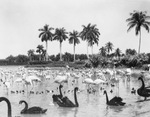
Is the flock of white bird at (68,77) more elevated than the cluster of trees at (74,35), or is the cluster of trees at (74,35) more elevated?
the cluster of trees at (74,35)

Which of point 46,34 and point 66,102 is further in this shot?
point 46,34

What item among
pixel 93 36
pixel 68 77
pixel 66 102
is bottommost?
pixel 66 102

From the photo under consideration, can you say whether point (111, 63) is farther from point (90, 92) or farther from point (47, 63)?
point (90, 92)

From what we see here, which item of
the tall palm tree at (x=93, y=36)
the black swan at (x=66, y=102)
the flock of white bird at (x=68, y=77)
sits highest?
the tall palm tree at (x=93, y=36)

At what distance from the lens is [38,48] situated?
456 ft

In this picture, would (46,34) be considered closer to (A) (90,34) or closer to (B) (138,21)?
(A) (90,34)

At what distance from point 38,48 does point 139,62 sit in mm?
81678

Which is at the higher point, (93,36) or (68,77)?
(93,36)

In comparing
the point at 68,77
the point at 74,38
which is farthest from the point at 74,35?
the point at 68,77

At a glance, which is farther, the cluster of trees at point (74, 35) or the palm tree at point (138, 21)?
the cluster of trees at point (74, 35)

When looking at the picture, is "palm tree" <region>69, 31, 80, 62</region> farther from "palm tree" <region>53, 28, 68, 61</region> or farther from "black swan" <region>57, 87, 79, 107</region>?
"black swan" <region>57, 87, 79, 107</region>

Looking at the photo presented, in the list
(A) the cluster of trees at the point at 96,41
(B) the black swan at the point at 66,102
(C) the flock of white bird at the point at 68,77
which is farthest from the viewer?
(A) the cluster of trees at the point at 96,41

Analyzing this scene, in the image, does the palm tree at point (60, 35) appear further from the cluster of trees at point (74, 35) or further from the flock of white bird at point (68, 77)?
the flock of white bird at point (68, 77)

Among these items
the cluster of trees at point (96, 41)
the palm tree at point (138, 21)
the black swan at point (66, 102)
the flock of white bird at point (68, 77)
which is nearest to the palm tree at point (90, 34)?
the cluster of trees at point (96, 41)
